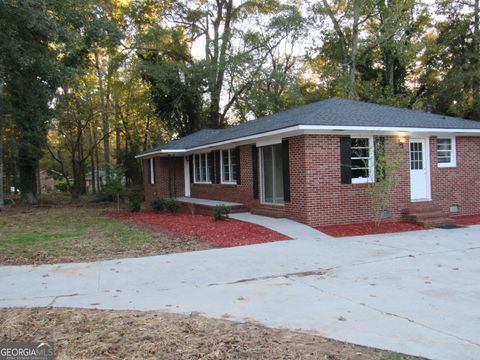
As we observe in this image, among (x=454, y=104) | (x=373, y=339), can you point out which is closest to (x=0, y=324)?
(x=373, y=339)

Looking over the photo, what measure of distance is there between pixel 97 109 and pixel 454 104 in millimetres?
26316

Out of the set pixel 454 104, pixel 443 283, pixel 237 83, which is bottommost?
pixel 443 283

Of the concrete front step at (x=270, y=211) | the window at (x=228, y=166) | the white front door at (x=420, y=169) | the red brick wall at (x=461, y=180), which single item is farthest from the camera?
Result: the window at (x=228, y=166)

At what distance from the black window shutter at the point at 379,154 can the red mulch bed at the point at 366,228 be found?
1387 mm

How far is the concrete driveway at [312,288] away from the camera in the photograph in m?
4.51

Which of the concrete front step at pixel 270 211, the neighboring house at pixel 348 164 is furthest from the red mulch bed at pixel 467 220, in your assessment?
the concrete front step at pixel 270 211

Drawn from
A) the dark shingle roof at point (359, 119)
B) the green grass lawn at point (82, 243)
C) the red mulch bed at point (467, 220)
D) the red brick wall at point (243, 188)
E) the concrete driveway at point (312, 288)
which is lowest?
the red mulch bed at point (467, 220)

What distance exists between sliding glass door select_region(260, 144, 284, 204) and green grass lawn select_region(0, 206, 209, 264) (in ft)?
→ 15.7

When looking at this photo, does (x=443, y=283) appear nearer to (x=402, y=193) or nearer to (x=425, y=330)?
(x=425, y=330)

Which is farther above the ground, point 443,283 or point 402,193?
point 402,193

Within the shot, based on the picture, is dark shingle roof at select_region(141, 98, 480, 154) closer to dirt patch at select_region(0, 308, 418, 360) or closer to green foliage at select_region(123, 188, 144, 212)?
dirt patch at select_region(0, 308, 418, 360)

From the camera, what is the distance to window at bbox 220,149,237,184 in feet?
57.3

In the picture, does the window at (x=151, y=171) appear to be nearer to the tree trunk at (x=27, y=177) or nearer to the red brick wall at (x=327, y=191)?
the tree trunk at (x=27, y=177)

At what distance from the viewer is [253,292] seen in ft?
19.9
